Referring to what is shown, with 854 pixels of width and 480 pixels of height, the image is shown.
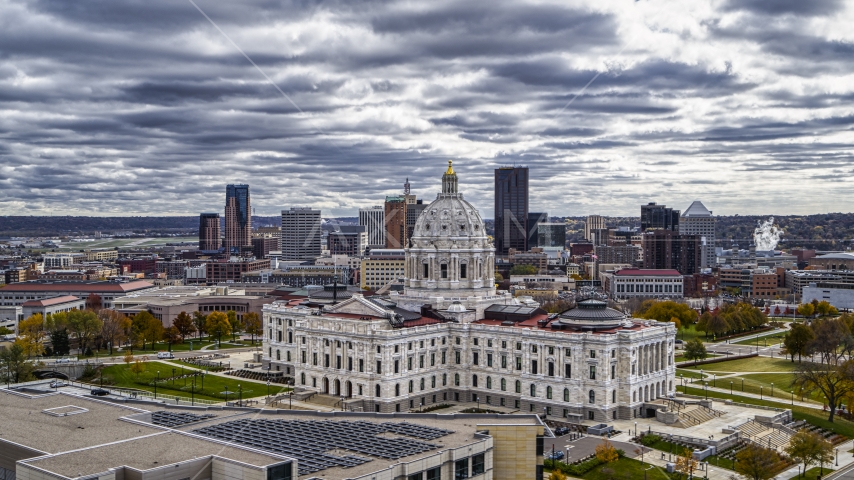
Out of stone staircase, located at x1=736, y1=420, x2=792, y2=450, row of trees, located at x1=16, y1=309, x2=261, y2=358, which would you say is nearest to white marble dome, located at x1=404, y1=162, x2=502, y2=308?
stone staircase, located at x1=736, y1=420, x2=792, y2=450

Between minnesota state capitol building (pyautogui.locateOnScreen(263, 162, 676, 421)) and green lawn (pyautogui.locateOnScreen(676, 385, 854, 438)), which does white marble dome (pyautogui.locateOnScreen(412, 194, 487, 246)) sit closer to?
minnesota state capitol building (pyautogui.locateOnScreen(263, 162, 676, 421))

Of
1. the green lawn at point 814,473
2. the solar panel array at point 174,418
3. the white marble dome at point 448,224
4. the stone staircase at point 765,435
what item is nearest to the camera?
the solar panel array at point 174,418

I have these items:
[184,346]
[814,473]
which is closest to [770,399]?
[814,473]

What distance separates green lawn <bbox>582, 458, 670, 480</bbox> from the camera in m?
93.8

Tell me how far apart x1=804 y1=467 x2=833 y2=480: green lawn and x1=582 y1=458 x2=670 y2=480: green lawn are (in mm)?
14426

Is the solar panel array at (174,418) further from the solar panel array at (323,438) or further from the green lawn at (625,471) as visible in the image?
the green lawn at (625,471)

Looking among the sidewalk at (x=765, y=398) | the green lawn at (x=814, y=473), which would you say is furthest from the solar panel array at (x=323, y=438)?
the sidewalk at (x=765, y=398)

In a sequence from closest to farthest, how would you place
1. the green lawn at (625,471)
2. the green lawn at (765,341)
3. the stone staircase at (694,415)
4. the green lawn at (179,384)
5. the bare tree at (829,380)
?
1. the green lawn at (625,471)
2. the stone staircase at (694,415)
3. the bare tree at (829,380)
4. the green lawn at (179,384)
5. the green lawn at (765,341)

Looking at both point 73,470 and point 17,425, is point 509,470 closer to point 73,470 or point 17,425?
point 73,470

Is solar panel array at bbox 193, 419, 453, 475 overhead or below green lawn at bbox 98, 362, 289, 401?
overhead

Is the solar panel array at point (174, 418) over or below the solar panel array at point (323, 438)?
over

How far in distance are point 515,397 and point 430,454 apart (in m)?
55.6

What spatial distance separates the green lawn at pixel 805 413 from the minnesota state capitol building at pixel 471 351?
9.00 metres

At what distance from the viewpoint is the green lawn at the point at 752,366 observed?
15538 cm
